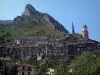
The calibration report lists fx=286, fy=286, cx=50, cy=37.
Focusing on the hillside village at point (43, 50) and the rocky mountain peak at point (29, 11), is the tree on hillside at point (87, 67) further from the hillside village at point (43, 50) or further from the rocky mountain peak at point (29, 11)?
the rocky mountain peak at point (29, 11)

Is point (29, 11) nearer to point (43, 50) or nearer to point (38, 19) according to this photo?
point (38, 19)

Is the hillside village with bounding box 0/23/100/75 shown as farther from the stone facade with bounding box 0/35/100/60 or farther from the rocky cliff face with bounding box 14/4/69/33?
the rocky cliff face with bounding box 14/4/69/33

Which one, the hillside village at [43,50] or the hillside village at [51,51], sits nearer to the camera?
the hillside village at [43,50]

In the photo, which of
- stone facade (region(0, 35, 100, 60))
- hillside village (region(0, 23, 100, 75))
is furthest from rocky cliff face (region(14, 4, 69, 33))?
hillside village (region(0, 23, 100, 75))

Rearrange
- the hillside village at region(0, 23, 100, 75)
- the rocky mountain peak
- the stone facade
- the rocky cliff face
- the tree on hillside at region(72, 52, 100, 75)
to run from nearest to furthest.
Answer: the tree on hillside at region(72, 52, 100, 75) < the hillside village at region(0, 23, 100, 75) < the stone facade < the rocky cliff face < the rocky mountain peak

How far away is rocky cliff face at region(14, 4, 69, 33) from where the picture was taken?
150 metres

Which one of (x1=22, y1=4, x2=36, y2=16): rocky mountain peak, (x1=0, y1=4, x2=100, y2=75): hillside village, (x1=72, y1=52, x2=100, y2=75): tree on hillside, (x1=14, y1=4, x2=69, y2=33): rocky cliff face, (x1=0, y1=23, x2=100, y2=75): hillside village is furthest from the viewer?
(x1=22, y1=4, x2=36, y2=16): rocky mountain peak

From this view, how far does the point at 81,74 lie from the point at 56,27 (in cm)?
9258

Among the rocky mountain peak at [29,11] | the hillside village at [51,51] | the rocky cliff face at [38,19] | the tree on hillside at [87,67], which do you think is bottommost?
the tree on hillside at [87,67]

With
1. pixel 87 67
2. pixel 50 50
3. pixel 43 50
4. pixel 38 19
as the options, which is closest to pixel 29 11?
pixel 38 19

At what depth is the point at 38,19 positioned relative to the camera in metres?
158

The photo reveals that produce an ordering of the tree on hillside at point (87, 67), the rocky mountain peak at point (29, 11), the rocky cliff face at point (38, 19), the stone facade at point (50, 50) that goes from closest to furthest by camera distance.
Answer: the tree on hillside at point (87, 67) → the stone facade at point (50, 50) → the rocky cliff face at point (38, 19) → the rocky mountain peak at point (29, 11)

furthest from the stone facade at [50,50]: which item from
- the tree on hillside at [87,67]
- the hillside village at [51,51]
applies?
the tree on hillside at [87,67]

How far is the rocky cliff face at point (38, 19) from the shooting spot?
492ft
